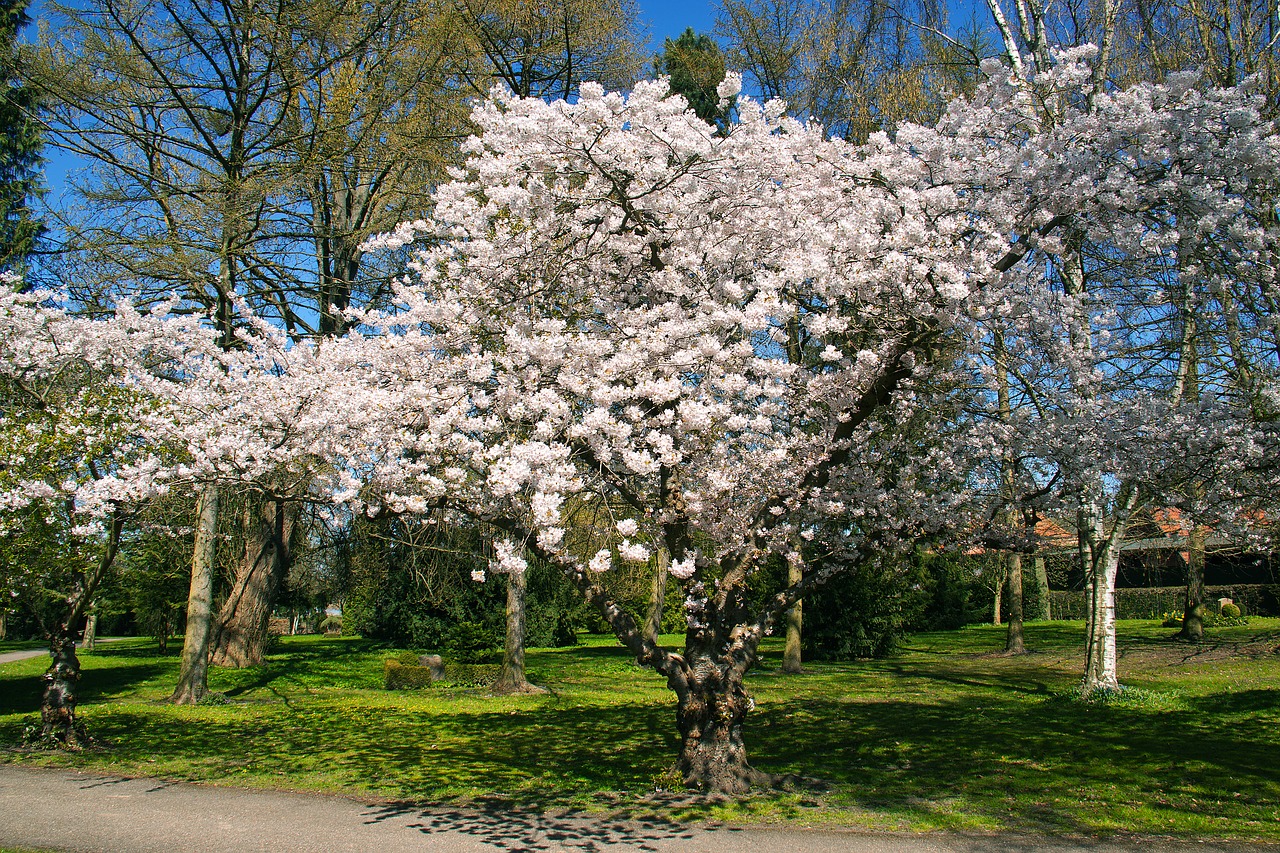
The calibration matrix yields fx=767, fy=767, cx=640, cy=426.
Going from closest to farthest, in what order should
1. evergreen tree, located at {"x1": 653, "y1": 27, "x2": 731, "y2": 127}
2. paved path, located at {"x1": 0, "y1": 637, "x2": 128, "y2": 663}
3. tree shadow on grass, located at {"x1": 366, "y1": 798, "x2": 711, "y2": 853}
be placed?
tree shadow on grass, located at {"x1": 366, "y1": 798, "x2": 711, "y2": 853} → evergreen tree, located at {"x1": 653, "y1": 27, "x2": 731, "y2": 127} → paved path, located at {"x1": 0, "y1": 637, "x2": 128, "y2": 663}

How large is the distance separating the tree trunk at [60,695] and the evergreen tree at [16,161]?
10.8 m

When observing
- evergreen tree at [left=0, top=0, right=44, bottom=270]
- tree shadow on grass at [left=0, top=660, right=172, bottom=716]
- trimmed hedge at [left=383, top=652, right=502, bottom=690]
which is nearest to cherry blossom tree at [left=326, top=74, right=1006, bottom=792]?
trimmed hedge at [left=383, top=652, right=502, bottom=690]

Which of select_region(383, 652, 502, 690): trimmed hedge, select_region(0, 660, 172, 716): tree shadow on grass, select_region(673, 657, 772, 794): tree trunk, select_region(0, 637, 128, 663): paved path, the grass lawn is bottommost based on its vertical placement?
select_region(0, 637, 128, 663): paved path

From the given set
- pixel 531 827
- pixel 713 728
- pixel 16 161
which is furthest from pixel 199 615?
pixel 16 161

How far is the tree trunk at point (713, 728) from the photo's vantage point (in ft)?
21.4

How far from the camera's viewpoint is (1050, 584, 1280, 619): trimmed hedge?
25.1 m

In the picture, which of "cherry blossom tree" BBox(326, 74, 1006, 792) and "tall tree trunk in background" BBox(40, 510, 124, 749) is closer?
"cherry blossom tree" BBox(326, 74, 1006, 792)

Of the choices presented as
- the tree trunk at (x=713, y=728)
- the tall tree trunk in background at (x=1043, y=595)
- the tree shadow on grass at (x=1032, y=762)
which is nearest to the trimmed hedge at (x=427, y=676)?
the tree shadow on grass at (x=1032, y=762)

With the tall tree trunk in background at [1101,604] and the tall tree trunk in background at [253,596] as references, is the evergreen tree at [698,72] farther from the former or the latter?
the tall tree trunk in background at [253,596]

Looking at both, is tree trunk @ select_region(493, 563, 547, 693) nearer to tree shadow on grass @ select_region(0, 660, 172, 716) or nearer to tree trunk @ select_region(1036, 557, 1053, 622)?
tree shadow on grass @ select_region(0, 660, 172, 716)

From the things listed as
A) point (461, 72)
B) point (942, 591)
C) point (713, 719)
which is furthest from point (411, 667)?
point (942, 591)

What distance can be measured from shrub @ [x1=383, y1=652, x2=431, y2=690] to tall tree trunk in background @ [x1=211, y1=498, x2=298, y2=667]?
405cm

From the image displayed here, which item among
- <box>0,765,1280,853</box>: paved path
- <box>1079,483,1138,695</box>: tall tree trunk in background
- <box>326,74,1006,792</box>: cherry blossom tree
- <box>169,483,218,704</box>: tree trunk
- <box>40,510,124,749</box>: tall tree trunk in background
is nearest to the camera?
<box>0,765,1280,853</box>: paved path

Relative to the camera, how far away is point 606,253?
7.19 meters
